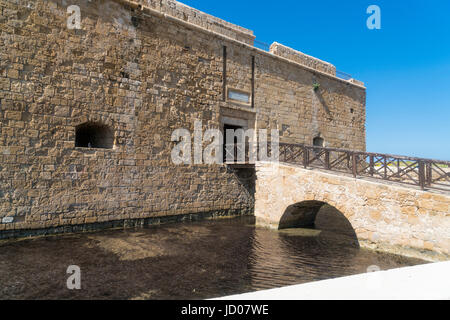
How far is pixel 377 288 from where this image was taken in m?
2.47

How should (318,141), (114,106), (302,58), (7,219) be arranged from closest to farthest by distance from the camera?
1. (7,219)
2. (114,106)
3. (302,58)
4. (318,141)

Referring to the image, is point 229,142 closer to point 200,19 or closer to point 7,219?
point 200,19

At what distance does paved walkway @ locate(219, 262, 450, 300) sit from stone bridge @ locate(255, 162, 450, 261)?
9.73 ft

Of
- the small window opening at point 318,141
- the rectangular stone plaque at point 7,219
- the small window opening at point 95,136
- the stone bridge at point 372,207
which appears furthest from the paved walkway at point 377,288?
the small window opening at point 318,141

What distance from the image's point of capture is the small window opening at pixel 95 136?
25.7ft

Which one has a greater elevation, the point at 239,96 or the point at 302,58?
the point at 302,58

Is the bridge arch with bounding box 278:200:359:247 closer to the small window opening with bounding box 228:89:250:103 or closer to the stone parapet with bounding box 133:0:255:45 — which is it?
the small window opening with bounding box 228:89:250:103

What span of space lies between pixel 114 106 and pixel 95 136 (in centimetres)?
117

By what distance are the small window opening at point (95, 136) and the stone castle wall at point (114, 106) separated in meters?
0.20

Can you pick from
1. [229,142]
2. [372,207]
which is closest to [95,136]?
[229,142]

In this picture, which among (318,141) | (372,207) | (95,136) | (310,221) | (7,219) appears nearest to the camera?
(7,219)

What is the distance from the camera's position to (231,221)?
9531 millimetres

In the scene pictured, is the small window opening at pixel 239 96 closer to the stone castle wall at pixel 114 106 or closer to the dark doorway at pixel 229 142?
the stone castle wall at pixel 114 106
